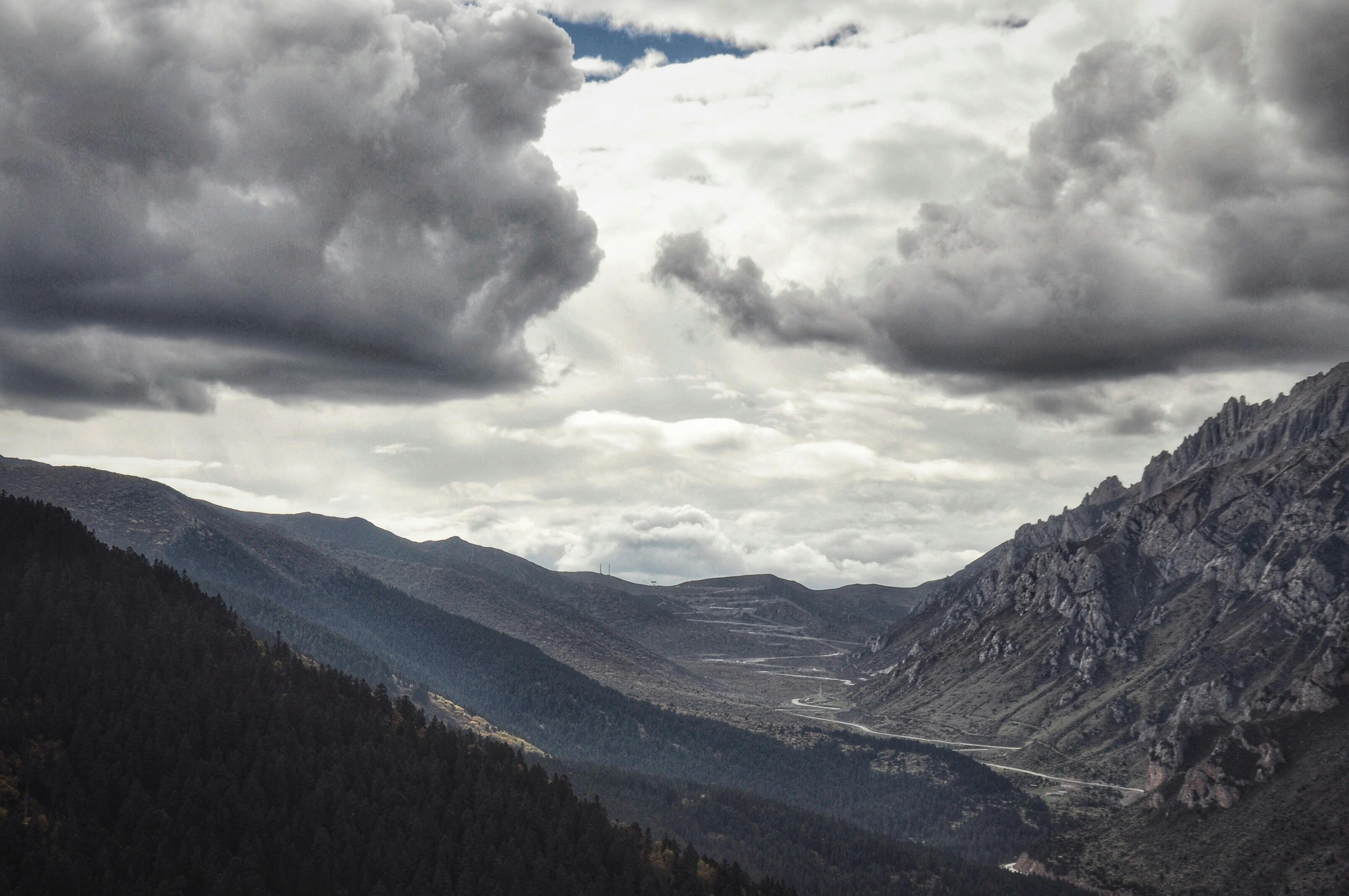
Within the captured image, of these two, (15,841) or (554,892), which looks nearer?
(15,841)

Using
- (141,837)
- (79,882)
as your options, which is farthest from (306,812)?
(79,882)

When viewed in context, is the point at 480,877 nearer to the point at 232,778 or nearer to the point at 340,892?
the point at 340,892

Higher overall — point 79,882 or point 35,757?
point 35,757

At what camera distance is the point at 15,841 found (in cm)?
15975

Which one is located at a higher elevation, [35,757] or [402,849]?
[35,757]

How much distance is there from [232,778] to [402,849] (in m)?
38.5

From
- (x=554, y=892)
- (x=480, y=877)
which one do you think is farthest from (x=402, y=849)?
(x=554, y=892)

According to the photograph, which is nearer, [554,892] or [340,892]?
[340,892]

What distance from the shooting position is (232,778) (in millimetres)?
199625

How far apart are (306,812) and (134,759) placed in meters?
36.5

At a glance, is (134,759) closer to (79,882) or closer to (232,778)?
(232,778)

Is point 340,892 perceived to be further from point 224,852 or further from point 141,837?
point 141,837

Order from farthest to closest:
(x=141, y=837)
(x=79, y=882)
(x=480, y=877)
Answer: (x=480, y=877) → (x=141, y=837) → (x=79, y=882)

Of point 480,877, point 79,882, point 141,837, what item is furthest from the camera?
point 480,877
